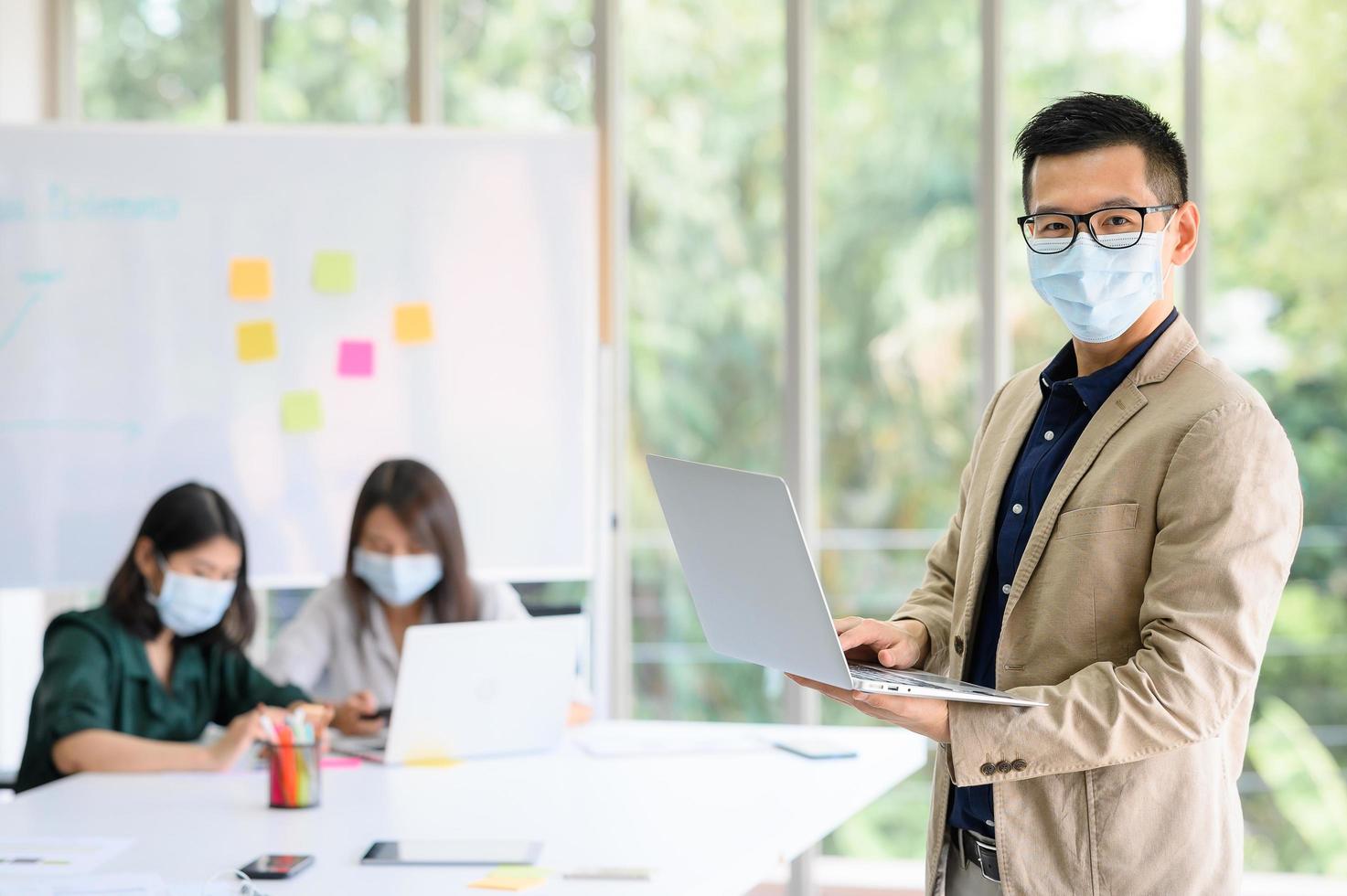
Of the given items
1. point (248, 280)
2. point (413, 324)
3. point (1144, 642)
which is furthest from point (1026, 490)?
point (248, 280)

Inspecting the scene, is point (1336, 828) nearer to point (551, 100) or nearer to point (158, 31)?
point (551, 100)

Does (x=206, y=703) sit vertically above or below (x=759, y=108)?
below

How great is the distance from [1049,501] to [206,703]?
1.79 m

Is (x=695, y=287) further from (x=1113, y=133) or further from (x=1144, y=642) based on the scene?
(x=1144, y=642)

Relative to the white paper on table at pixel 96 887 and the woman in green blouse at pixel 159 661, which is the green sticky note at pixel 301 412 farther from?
the white paper on table at pixel 96 887

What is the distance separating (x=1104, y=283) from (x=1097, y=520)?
27 cm

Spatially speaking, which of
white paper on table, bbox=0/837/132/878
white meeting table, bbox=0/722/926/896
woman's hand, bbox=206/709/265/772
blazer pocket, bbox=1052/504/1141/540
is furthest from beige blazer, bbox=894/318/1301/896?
woman's hand, bbox=206/709/265/772

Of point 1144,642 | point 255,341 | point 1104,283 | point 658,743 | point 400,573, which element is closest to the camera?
point 1144,642

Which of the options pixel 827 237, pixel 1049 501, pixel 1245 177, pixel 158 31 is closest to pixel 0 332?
pixel 158 31

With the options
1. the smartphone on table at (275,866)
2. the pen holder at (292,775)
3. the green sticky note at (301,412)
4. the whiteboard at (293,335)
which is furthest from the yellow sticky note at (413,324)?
the smartphone on table at (275,866)

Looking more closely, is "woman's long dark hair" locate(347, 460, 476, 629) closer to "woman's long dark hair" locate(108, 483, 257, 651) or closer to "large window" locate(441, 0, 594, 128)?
"woman's long dark hair" locate(108, 483, 257, 651)

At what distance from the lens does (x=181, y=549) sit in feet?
8.31

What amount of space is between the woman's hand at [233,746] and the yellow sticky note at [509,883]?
0.76 meters

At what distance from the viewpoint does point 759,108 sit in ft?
11.9
